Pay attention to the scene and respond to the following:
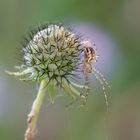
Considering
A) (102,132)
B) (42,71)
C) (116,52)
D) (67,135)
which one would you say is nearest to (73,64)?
(42,71)

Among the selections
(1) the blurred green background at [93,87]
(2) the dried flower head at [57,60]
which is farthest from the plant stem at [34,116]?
(1) the blurred green background at [93,87]

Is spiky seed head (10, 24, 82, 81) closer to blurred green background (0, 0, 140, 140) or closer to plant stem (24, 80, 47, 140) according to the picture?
plant stem (24, 80, 47, 140)

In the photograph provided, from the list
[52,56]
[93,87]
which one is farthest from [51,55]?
[93,87]

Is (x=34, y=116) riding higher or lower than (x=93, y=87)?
lower

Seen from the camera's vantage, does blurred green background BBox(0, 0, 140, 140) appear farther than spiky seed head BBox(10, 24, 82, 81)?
Yes

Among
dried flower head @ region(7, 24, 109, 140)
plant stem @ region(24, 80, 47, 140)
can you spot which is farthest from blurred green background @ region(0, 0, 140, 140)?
plant stem @ region(24, 80, 47, 140)

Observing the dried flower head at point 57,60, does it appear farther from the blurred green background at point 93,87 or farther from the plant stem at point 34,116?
the blurred green background at point 93,87

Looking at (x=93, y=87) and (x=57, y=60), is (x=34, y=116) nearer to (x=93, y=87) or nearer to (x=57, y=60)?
(x=57, y=60)

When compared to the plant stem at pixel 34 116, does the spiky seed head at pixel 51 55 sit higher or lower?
higher
